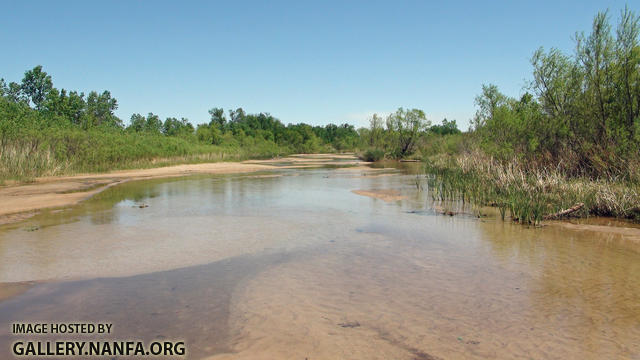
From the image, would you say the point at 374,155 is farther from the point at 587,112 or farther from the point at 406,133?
the point at 587,112

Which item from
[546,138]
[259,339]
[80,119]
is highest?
[80,119]

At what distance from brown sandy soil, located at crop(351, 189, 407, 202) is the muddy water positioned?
5724mm

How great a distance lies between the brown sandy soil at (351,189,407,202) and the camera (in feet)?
59.9

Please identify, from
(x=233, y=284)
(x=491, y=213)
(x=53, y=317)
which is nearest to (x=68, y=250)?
(x=53, y=317)

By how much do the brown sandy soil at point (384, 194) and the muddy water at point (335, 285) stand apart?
572 centimetres

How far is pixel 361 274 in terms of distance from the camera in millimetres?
7316

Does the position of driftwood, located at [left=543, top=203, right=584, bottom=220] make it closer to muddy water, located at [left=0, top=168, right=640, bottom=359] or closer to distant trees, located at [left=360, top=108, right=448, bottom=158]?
muddy water, located at [left=0, top=168, right=640, bottom=359]

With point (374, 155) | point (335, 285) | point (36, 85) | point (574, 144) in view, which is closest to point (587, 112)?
point (574, 144)

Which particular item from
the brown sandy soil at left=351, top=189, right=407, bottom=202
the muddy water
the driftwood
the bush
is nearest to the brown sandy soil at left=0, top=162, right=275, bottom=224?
the muddy water

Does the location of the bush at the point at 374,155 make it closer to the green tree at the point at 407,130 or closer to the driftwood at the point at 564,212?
the green tree at the point at 407,130

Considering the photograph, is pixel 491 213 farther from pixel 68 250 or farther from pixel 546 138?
pixel 68 250

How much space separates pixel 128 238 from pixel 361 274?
6.22m

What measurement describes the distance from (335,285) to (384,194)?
523 inches

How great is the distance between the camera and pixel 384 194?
19.7 meters
